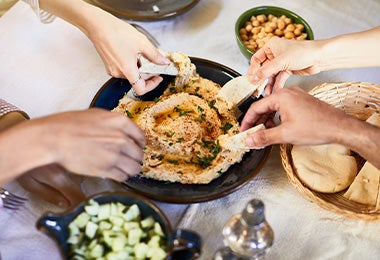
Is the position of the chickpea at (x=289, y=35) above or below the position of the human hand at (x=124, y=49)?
below

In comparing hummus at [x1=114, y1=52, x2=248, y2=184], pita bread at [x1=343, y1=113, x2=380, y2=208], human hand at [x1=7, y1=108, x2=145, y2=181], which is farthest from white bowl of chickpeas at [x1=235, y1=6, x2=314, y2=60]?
human hand at [x1=7, y1=108, x2=145, y2=181]

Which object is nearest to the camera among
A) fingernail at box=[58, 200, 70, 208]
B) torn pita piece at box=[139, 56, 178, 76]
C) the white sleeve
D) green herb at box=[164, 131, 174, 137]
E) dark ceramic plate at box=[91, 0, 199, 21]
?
fingernail at box=[58, 200, 70, 208]

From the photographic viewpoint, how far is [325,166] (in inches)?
47.3

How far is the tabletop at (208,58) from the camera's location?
115cm

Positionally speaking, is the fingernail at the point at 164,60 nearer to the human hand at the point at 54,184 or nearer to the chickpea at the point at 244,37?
the chickpea at the point at 244,37

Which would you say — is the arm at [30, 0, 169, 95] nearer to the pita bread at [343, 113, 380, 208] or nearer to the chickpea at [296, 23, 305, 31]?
the chickpea at [296, 23, 305, 31]

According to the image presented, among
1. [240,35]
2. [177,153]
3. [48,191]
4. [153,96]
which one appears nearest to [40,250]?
[48,191]

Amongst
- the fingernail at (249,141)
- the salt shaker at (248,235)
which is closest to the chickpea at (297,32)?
the fingernail at (249,141)

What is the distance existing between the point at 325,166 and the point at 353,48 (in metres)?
0.36

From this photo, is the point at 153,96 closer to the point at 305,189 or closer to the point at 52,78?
the point at 52,78

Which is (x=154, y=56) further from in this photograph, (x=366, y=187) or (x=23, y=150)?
(x=366, y=187)

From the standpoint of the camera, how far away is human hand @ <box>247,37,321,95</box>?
131 cm

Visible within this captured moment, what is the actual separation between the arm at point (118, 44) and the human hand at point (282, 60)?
0.26 metres

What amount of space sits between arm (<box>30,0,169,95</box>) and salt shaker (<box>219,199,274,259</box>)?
0.50 meters
